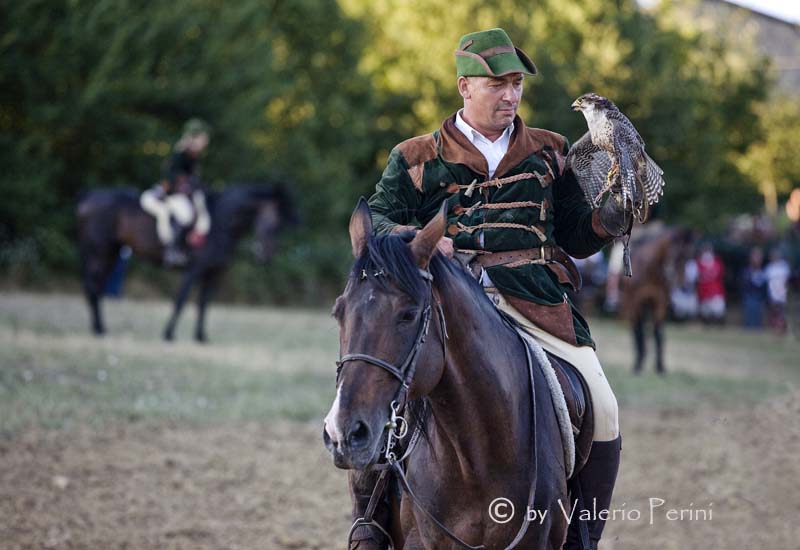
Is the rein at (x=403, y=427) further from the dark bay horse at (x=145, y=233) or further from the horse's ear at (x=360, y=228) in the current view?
the dark bay horse at (x=145, y=233)

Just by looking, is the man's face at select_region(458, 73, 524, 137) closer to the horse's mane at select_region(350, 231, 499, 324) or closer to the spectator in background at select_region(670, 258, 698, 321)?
the horse's mane at select_region(350, 231, 499, 324)

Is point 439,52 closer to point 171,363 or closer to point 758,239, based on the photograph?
point 758,239

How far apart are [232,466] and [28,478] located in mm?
1584

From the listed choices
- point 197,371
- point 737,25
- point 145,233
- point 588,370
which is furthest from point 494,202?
point 737,25

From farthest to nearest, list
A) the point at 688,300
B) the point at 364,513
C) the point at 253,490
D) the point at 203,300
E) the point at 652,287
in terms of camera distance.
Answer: the point at 688,300 → the point at 652,287 → the point at 203,300 → the point at 253,490 → the point at 364,513

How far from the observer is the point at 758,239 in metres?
33.0

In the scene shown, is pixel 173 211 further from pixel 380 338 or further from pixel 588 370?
pixel 380 338

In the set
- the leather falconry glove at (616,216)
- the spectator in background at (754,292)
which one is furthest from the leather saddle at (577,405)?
the spectator in background at (754,292)

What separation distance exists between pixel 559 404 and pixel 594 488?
436 millimetres

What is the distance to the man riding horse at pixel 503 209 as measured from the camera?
3.78 m

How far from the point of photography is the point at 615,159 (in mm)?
3635

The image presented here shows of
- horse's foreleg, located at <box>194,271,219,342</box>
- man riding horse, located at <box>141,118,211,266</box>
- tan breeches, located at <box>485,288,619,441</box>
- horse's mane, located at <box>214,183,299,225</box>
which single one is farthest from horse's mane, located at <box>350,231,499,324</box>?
horse's mane, located at <box>214,183,299,225</box>

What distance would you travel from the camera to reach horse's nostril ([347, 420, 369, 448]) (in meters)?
2.82

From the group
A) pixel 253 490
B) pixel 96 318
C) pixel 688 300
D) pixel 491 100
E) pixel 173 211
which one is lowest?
pixel 96 318
